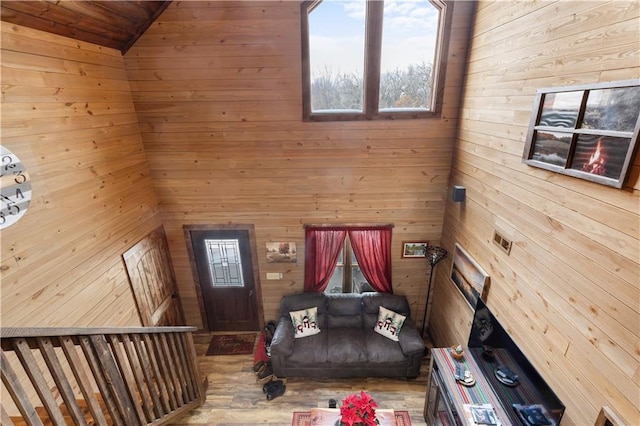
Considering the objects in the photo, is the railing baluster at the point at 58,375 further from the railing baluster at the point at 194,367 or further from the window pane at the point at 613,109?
the window pane at the point at 613,109

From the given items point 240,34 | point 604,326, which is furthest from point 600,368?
point 240,34

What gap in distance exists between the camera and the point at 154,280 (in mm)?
4320

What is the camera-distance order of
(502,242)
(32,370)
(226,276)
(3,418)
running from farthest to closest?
1. (226,276)
2. (502,242)
3. (32,370)
4. (3,418)

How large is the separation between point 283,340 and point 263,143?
2890mm

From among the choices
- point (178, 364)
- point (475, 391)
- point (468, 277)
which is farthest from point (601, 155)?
point (178, 364)

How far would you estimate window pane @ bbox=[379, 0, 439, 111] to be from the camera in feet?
12.0

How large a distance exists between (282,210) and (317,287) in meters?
1.45

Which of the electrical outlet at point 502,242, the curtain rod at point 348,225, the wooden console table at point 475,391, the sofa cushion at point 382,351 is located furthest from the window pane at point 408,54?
the sofa cushion at point 382,351

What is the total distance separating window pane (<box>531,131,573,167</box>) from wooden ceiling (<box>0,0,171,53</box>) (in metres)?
4.19

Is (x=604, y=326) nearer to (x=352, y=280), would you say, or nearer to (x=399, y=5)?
(x=352, y=280)

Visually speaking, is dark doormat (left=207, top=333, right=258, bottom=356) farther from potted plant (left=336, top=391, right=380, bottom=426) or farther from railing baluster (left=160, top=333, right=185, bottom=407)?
potted plant (left=336, top=391, right=380, bottom=426)

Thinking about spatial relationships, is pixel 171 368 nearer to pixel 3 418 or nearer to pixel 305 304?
pixel 3 418

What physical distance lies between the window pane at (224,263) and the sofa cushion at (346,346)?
1787mm

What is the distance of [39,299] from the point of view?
8.24ft
